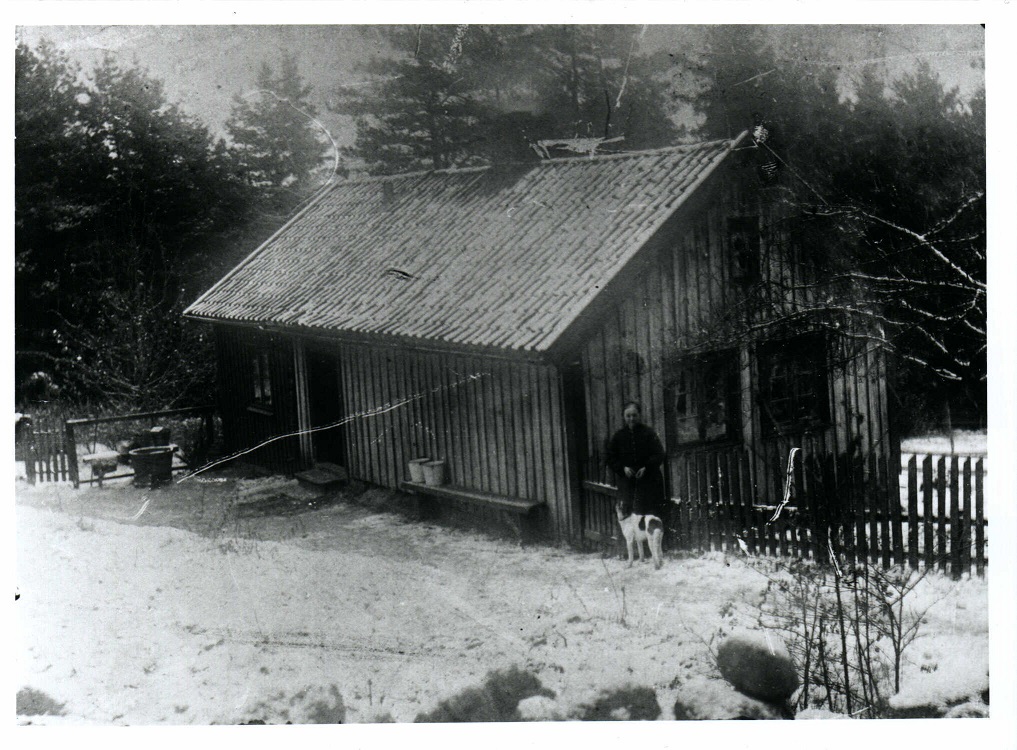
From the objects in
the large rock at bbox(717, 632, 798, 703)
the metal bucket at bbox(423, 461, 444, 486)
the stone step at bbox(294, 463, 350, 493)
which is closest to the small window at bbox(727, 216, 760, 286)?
the large rock at bbox(717, 632, 798, 703)

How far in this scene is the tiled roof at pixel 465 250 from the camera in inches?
243

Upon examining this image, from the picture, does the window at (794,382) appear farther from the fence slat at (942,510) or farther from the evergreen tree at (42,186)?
the evergreen tree at (42,186)

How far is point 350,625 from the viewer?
17.9ft

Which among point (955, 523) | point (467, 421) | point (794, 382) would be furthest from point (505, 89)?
point (955, 523)

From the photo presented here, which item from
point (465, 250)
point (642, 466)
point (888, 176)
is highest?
point (888, 176)

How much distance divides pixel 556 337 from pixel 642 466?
1246 millimetres

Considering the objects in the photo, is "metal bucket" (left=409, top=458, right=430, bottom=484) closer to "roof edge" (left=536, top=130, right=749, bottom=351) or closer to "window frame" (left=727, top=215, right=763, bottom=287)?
"roof edge" (left=536, top=130, right=749, bottom=351)

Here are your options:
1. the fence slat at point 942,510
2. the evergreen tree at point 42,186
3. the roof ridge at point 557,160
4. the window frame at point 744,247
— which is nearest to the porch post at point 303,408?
the roof ridge at point 557,160

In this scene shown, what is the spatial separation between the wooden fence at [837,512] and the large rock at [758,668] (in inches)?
31.8

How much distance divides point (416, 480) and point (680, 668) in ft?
9.81

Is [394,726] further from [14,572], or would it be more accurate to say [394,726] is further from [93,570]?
[14,572]

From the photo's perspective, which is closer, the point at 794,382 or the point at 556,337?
the point at 556,337

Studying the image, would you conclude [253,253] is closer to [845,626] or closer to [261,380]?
[261,380]

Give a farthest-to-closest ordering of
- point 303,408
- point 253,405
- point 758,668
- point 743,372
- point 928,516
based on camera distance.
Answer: point 303,408
point 253,405
point 743,372
point 928,516
point 758,668
